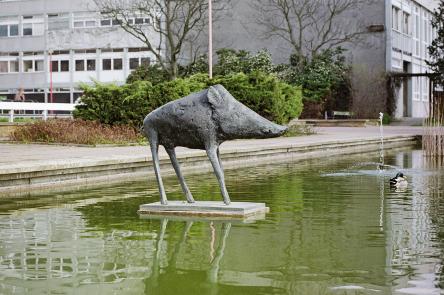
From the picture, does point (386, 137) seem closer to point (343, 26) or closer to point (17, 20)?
point (343, 26)

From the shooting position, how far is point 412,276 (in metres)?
6.35

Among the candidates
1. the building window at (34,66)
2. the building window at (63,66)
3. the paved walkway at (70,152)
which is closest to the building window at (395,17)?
the building window at (63,66)

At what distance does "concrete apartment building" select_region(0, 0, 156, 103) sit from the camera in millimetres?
63656

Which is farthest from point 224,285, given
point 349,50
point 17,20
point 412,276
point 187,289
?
point 17,20

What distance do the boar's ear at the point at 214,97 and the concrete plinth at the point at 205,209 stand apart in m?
1.30

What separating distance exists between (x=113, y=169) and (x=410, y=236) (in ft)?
27.9

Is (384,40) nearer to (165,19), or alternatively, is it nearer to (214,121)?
(165,19)

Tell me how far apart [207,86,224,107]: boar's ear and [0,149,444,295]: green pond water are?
1439 mm

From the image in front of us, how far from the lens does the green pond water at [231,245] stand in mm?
6176

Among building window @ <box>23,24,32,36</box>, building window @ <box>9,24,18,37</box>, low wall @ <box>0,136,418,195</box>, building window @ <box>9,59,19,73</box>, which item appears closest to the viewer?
low wall @ <box>0,136,418,195</box>

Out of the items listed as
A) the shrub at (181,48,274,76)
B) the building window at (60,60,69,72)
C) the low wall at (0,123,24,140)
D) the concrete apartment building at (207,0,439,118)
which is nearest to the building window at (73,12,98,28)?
the building window at (60,60,69,72)

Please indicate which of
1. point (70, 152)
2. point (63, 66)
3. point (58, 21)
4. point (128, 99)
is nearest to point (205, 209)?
point (70, 152)

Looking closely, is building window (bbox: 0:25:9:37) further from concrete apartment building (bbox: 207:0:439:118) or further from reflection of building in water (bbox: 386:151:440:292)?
reflection of building in water (bbox: 386:151:440:292)

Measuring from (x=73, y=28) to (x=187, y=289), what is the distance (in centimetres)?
6066
